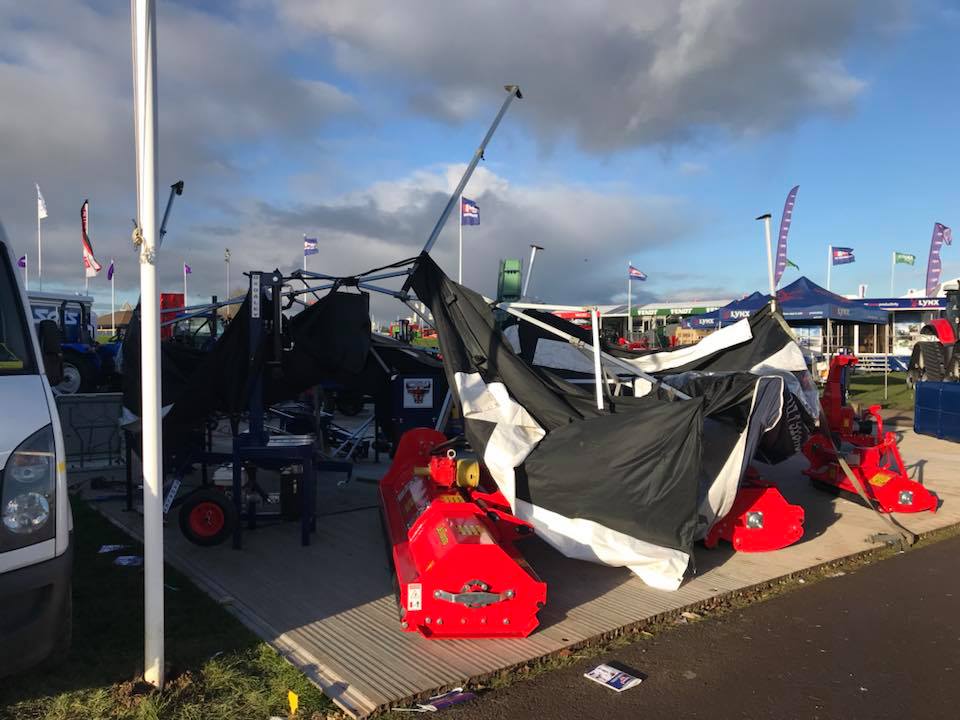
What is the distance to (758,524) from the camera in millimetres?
6648

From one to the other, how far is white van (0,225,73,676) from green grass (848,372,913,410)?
18160 millimetres

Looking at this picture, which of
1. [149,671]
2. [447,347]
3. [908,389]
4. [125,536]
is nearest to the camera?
[149,671]

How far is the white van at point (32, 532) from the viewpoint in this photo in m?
3.14

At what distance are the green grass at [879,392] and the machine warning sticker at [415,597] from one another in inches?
641

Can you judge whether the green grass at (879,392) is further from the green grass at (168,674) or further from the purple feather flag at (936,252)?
the green grass at (168,674)

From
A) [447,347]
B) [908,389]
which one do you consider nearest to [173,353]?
[447,347]

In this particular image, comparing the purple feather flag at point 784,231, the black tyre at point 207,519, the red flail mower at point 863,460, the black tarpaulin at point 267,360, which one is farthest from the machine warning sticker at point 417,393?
the purple feather flag at point 784,231

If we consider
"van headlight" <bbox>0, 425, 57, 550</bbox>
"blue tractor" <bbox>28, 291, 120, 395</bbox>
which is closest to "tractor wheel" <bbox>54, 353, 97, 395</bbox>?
"blue tractor" <bbox>28, 291, 120, 395</bbox>

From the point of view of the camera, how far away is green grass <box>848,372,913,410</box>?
19.3 m

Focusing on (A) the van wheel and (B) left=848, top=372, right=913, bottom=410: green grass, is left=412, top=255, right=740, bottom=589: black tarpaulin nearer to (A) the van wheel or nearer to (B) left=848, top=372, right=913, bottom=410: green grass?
(A) the van wheel

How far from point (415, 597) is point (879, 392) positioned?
21.6 m

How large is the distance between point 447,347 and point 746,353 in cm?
376

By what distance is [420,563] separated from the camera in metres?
4.84

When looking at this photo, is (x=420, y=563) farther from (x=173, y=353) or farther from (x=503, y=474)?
(x=173, y=353)
